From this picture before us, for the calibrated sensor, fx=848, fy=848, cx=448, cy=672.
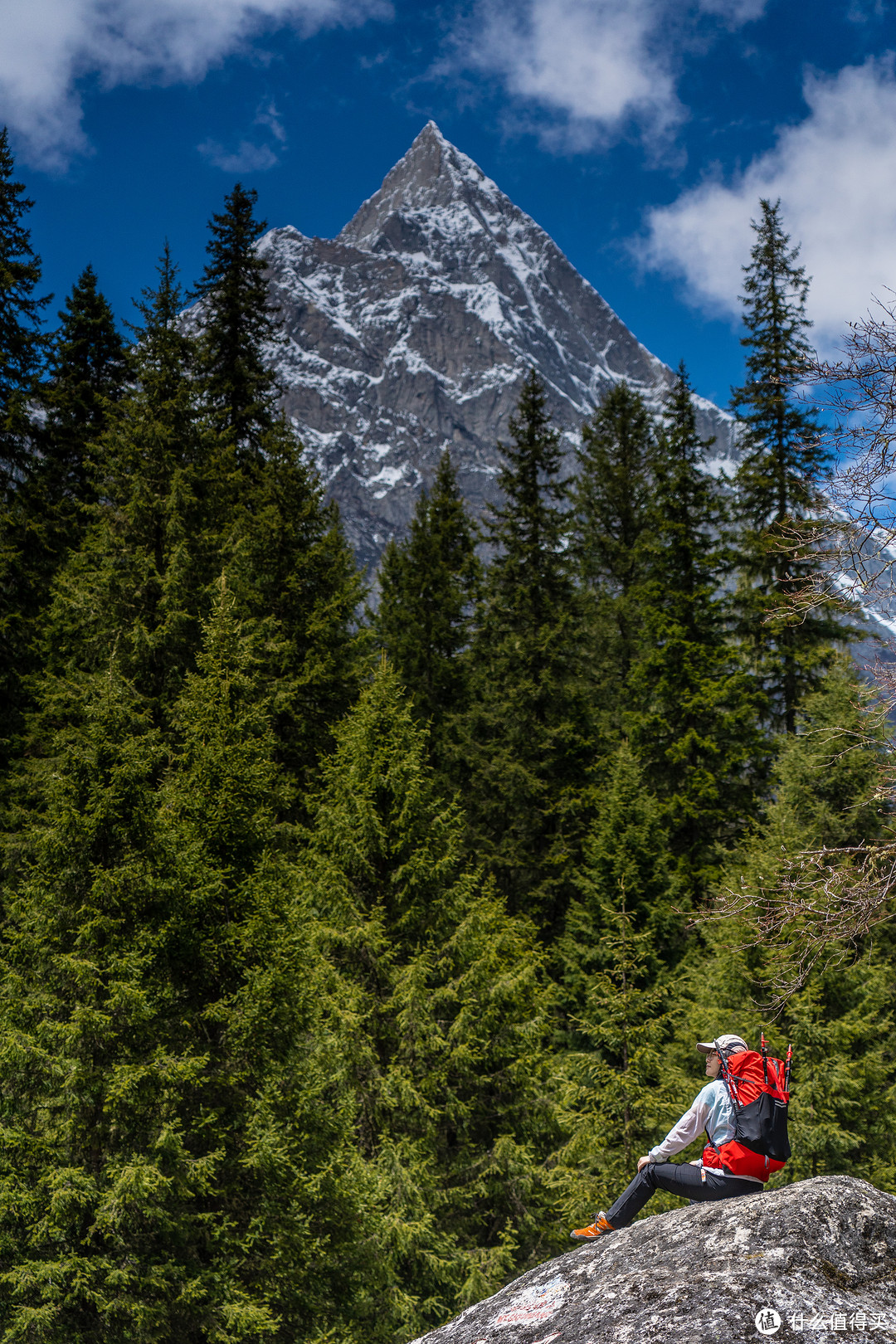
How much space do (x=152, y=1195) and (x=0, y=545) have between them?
1234 centimetres

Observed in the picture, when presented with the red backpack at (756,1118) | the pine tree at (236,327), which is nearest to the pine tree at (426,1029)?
the red backpack at (756,1118)

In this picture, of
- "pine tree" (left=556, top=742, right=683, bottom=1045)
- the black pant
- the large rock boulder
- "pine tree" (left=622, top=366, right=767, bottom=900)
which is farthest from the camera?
"pine tree" (left=622, top=366, right=767, bottom=900)

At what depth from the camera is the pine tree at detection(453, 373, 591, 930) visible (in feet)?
65.2

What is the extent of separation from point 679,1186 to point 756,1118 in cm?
65

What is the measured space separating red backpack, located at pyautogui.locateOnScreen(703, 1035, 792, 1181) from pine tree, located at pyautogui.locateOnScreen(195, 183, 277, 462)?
727 inches

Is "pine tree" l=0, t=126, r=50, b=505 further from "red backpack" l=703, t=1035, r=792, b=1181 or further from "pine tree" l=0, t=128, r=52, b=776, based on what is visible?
"red backpack" l=703, t=1035, r=792, b=1181

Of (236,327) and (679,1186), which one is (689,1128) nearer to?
(679,1186)

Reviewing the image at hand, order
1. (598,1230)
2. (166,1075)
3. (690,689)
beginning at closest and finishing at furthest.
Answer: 1. (598,1230)
2. (166,1075)
3. (690,689)

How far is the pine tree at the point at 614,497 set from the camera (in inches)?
1029

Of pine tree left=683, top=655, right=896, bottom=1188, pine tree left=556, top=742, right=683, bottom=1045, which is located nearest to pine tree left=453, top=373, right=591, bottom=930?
pine tree left=556, top=742, right=683, bottom=1045

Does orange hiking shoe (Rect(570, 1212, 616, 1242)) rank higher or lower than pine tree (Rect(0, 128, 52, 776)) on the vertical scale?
lower

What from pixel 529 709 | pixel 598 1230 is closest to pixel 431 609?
pixel 529 709

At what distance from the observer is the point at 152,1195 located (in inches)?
324

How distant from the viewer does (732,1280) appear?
3.84 meters
